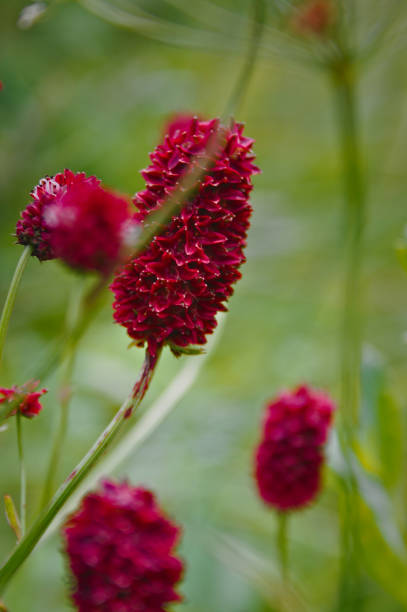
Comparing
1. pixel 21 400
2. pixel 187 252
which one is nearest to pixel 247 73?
pixel 187 252

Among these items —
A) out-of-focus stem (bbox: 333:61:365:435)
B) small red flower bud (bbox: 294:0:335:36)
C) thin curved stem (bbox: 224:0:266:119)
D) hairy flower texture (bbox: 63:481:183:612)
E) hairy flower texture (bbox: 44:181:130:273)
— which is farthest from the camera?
small red flower bud (bbox: 294:0:335:36)

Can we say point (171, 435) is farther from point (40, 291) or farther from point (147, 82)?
point (147, 82)

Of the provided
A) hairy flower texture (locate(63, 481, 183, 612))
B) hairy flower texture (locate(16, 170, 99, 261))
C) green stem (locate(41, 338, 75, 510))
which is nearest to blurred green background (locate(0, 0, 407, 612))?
hairy flower texture (locate(63, 481, 183, 612))

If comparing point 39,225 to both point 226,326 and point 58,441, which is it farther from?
point 226,326

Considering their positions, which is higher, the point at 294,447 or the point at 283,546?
the point at 294,447

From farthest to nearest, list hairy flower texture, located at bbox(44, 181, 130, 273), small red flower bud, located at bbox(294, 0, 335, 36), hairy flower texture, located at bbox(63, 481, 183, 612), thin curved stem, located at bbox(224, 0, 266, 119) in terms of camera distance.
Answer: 1. small red flower bud, located at bbox(294, 0, 335, 36)
2. hairy flower texture, located at bbox(63, 481, 183, 612)
3. thin curved stem, located at bbox(224, 0, 266, 119)
4. hairy flower texture, located at bbox(44, 181, 130, 273)

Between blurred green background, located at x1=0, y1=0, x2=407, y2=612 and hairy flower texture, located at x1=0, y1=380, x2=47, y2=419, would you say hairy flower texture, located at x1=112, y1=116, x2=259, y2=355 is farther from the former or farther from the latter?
blurred green background, located at x1=0, y1=0, x2=407, y2=612

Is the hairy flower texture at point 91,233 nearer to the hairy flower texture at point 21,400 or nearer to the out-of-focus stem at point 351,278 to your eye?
the hairy flower texture at point 21,400
